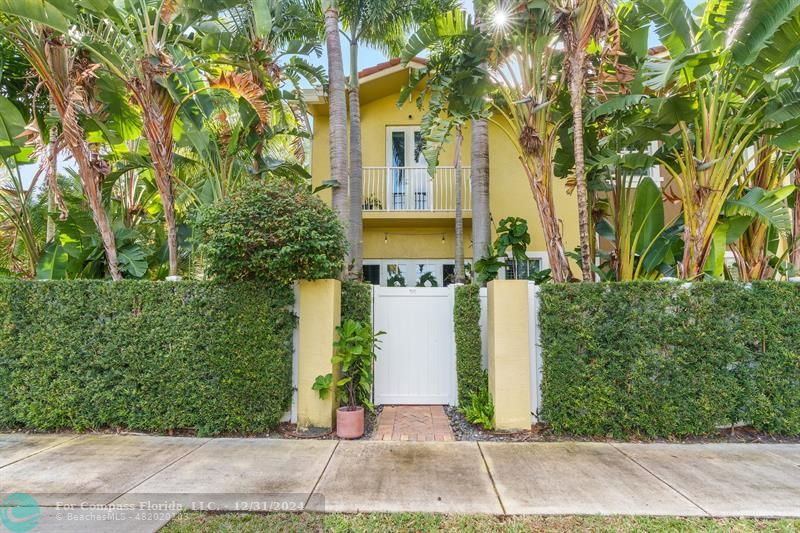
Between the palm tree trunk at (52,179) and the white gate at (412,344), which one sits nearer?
the palm tree trunk at (52,179)

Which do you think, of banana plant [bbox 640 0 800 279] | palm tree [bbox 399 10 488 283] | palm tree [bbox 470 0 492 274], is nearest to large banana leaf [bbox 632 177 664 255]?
banana plant [bbox 640 0 800 279]

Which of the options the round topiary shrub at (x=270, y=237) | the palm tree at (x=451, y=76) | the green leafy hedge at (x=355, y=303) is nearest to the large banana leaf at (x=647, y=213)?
the palm tree at (x=451, y=76)

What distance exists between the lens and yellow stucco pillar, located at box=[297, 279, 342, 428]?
5336 mm

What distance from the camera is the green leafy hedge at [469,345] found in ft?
19.0

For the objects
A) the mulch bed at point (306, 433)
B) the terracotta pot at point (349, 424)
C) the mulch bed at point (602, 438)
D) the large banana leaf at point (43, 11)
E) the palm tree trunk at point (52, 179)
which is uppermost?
the large banana leaf at point (43, 11)

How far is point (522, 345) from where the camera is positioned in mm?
5332

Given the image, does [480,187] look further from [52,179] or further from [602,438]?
[52,179]

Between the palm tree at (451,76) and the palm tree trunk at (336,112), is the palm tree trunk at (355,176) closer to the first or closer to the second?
the palm tree trunk at (336,112)

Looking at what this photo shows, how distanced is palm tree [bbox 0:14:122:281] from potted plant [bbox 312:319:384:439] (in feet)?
12.4

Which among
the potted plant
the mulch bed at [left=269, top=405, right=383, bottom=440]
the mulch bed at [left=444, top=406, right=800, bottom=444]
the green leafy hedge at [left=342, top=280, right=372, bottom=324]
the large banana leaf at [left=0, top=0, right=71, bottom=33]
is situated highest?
the large banana leaf at [left=0, top=0, right=71, bottom=33]

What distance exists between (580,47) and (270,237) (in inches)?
200

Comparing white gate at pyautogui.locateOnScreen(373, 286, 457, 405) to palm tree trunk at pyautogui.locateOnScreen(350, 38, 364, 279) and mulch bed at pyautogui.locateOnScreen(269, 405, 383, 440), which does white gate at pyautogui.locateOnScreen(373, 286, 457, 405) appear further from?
palm tree trunk at pyautogui.locateOnScreen(350, 38, 364, 279)

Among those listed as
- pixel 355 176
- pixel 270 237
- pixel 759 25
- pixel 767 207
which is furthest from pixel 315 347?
pixel 759 25

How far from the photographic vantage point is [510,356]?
17.5ft
